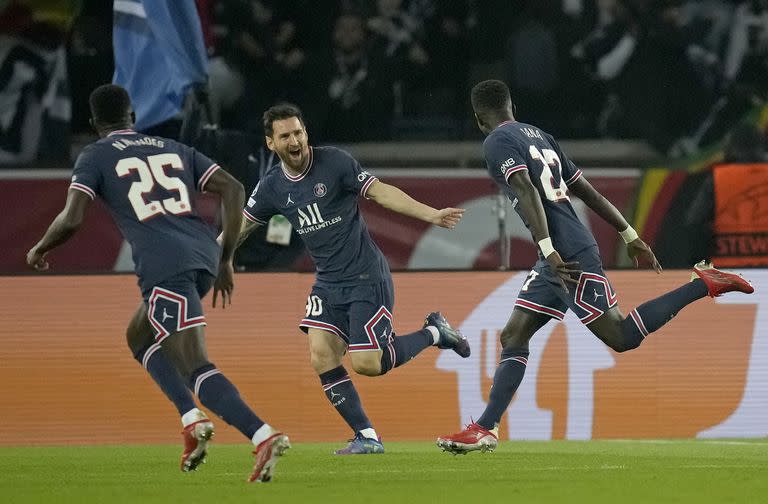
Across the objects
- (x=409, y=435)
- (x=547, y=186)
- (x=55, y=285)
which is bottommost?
(x=409, y=435)

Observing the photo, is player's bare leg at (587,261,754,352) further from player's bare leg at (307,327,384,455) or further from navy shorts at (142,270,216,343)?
navy shorts at (142,270,216,343)

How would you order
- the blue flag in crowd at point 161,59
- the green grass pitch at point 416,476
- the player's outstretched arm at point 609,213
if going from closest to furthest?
the green grass pitch at point 416,476
the player's outstretched arm at point 609,213
the blue flag in crowd at point 161,59

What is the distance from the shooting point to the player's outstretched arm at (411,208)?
7.64m

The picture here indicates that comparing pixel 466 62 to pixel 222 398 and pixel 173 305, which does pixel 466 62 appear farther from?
pixel 222 398

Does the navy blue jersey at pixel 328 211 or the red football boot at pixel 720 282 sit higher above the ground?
the navy blue jersey at pixel 328 211

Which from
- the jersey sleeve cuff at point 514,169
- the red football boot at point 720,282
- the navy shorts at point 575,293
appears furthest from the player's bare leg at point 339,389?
the red football boot at point 720,282

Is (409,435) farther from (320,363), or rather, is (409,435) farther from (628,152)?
(628,152)

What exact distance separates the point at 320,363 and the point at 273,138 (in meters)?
1.38

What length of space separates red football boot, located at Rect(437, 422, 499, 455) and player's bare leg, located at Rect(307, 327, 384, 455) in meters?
0.56

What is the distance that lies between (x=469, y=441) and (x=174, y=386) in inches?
68.8

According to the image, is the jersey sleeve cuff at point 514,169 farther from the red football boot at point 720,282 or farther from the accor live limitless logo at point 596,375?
the accor live limitless logo at point 596,375

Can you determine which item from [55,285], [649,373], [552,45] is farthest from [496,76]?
[55,285]

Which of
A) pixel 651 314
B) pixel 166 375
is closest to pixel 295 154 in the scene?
pixel 166 375

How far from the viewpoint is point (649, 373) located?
11.3 meters
